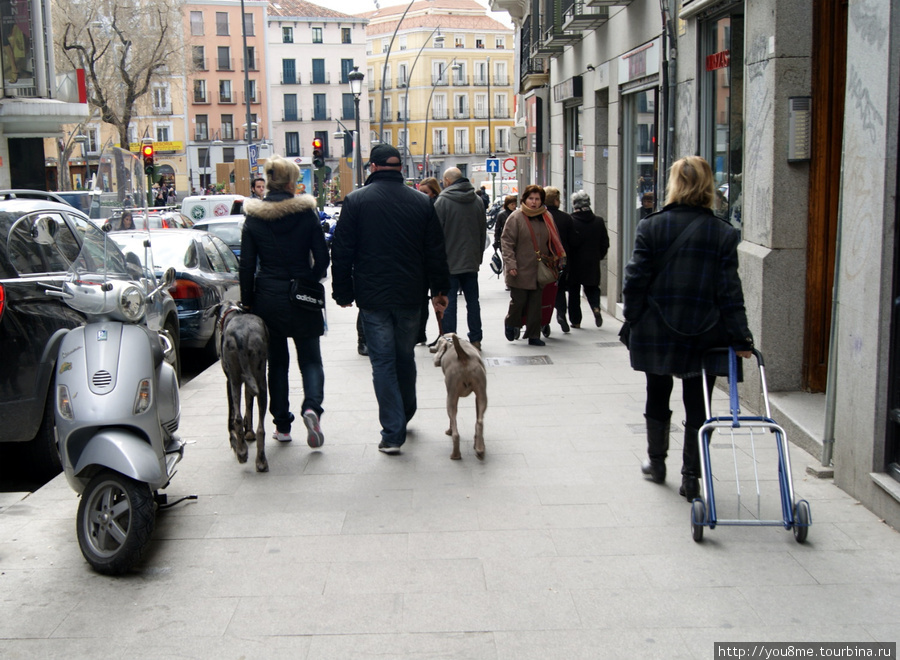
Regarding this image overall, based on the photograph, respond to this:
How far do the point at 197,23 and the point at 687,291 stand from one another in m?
78.8

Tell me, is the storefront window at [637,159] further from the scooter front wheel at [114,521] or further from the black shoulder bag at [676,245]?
the scooter front wheel at [114,521]

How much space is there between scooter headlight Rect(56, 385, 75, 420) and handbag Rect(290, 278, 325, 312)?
6.20 ft

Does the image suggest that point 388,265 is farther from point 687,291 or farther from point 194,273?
point 194,273

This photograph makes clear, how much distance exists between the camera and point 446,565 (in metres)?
4.88

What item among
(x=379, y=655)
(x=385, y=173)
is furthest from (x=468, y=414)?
(x=379, y=655)

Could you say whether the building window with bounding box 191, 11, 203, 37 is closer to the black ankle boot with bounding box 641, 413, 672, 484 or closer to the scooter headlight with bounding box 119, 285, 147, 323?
the scooter headlight with bounding box 119, 285, 147, 323

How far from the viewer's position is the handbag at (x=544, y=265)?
1117 cm

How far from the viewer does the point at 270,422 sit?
26.2 feet

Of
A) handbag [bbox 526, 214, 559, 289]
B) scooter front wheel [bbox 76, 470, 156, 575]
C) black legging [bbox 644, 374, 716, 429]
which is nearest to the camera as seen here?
scooter front wheel [bbox 76, 470, 156, 575]

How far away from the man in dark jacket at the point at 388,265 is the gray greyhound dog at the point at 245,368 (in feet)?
1.98

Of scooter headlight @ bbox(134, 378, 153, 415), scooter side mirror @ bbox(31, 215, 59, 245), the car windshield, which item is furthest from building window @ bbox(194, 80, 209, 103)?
scooter headlight @ bbox(134, 378, 153, 415)

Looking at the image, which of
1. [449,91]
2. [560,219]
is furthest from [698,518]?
[449,91]

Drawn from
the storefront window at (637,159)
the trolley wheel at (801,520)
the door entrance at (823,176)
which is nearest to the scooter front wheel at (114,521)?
the trolley wheel at (801,520)

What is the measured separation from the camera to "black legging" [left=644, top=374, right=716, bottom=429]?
222 inches
